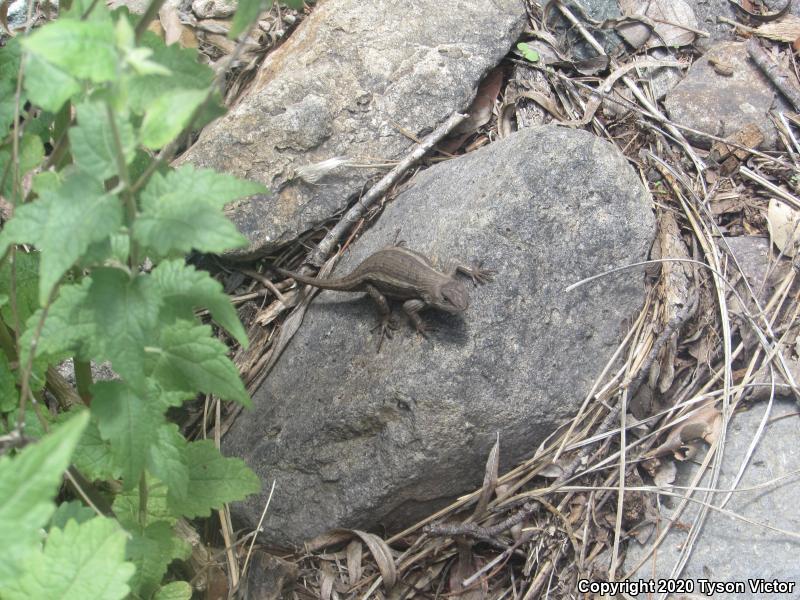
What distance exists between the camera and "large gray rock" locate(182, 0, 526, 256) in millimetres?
4719

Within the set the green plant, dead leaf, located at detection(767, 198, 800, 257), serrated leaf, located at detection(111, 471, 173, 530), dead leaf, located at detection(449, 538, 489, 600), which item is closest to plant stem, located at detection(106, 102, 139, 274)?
the green plant

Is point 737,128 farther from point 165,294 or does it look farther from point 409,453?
point 165,294

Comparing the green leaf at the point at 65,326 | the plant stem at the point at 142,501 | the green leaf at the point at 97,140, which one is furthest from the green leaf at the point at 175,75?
the plant stem at the point at 142,501

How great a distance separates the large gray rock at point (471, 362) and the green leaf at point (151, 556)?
3.76ft

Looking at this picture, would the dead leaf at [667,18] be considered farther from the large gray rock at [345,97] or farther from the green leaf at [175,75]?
the green leaf at [175,75]

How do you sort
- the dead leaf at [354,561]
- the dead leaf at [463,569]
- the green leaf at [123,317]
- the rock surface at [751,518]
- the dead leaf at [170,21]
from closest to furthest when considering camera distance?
the green leaf at [123,317]
the rock surface at [751,518]
the dead leaf at [463,569]
the dead leaf at [354,561]
the dead leaf at [170,21]

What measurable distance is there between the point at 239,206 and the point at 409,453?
195 cm

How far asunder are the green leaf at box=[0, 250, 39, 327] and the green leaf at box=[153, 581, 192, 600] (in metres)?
1.31

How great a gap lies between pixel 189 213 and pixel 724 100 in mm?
4371

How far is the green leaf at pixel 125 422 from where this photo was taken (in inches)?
90.4

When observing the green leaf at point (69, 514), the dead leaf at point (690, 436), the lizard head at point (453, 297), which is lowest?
the dead leaf at point (690, 436)

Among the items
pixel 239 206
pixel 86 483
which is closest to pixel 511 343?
pixel 239 206

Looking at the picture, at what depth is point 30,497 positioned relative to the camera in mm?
1616

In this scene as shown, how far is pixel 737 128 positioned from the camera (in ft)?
16.2
